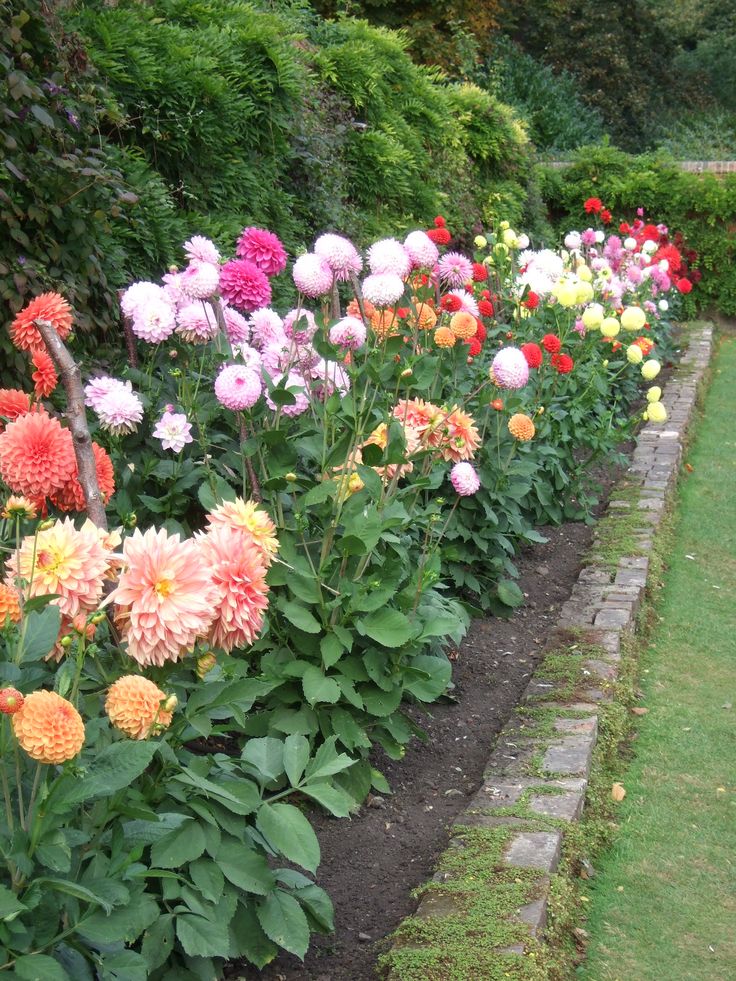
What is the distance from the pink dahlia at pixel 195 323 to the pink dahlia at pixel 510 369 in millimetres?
1033

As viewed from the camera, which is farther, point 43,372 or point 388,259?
point 388,259

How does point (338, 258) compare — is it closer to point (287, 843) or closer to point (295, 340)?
point (295, 340)

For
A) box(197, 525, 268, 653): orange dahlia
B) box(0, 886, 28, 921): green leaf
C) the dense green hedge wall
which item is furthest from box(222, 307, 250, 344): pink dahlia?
the dense green hedge wall

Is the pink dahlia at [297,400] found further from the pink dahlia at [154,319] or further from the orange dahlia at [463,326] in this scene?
the orange dahlia at [463,326]

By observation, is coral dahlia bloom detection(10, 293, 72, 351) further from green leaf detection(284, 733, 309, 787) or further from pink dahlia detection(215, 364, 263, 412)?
green leaf detection(284, 733, 309, 787)

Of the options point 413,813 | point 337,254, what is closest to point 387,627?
point 413,813

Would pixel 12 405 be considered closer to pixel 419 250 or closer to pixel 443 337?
pixel 419 250

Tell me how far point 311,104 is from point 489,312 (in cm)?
230

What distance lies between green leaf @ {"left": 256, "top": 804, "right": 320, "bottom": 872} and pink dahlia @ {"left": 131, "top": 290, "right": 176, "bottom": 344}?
4.50 feet

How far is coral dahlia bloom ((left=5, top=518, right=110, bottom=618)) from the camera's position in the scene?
1.69 metres

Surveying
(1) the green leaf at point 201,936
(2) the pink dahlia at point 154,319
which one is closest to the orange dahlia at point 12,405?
(2) the pink dahlia at point 154,319

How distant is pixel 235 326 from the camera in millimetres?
2998

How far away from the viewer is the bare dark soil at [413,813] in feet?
7.22

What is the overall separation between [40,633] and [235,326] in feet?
4.91
